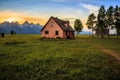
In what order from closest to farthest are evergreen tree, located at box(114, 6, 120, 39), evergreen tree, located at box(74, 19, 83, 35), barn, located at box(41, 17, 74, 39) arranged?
barn, located at box(41, 17, 74, 39)
evergreen tree, located at box(114, 6, 120, 39)
evergreen tree, located at box(74, 19, 83, 35)

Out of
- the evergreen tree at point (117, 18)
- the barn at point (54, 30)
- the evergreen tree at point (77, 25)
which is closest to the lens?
the barn at point (54, 30)

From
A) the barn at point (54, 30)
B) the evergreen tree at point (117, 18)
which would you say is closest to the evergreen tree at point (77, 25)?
the evergreen tree at point (117, 18)

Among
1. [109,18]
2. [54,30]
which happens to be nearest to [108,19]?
[109,18]

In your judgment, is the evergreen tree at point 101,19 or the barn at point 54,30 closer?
the barn at point 54,30

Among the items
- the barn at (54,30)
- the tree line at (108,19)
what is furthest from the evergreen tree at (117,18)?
the barn at (54,30)

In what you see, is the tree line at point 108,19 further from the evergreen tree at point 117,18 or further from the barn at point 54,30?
the barn at point 54,30

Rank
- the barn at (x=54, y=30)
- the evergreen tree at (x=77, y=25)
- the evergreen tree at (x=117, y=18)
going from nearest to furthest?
the barn at (x=54, y=30) < the evergreen tree at (x=117, y=18) < the evergreen tree at (x=77, y=25)

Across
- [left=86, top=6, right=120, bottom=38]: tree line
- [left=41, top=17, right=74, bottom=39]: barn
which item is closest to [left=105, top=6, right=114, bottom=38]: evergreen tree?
[left=86, top=6, right=120, bottom=38]: tree line

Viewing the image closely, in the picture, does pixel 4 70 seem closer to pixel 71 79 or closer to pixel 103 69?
pixel 71 79

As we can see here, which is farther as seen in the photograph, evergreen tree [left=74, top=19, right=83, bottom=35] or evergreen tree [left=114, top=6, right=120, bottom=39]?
evergreen tree [left=74, top=19, right=83, bottom=35]

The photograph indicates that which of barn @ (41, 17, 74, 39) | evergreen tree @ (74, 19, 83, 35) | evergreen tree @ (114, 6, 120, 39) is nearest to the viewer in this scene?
barn @ (41, 17, 74, 39)

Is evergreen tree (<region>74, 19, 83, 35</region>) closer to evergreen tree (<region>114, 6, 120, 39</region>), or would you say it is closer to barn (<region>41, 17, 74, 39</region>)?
evergreen tree (<region>114, 6, 120, 39</region>)

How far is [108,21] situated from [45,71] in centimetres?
7801

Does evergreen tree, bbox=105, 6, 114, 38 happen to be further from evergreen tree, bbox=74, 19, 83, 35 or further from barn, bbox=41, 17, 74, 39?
barn, bbox=41, 17, 74, 39
